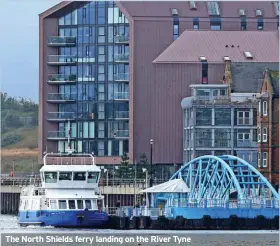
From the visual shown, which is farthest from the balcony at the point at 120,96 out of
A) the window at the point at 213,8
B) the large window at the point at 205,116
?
the large window at the point at 205,116

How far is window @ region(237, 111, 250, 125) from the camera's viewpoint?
130 m

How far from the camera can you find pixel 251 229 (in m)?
91.3

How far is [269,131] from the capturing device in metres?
111

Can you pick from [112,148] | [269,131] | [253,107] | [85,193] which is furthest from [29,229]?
[112,148]

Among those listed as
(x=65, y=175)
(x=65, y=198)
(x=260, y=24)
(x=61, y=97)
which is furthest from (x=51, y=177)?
(x=260, y=24)

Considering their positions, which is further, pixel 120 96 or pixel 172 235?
pixel 120 96

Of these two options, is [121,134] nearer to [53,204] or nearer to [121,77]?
[121,77]

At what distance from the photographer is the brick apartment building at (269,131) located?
10956 cm

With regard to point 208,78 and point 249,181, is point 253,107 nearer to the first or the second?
point 208,78

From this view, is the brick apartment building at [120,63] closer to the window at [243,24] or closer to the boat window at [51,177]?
the window at [243,24]

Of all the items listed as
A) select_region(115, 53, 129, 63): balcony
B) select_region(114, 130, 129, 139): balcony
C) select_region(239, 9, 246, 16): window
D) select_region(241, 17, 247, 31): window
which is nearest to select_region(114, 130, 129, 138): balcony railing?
select_region(114, 130, 129, 139): balcony

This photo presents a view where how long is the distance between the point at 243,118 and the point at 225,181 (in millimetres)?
30669

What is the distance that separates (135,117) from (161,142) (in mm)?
3769

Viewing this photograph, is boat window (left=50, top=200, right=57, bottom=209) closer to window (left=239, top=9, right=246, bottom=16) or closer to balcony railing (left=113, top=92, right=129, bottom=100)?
balcony railing (left=113, top=92, right=129, bottom=100)
